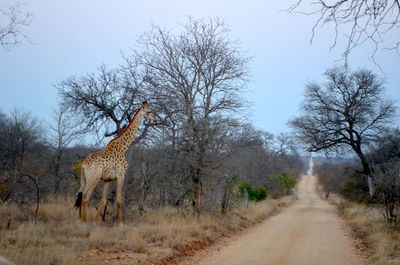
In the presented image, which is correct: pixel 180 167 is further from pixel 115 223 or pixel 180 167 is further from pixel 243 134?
pixel 243 134

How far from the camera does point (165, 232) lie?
11.8 meters

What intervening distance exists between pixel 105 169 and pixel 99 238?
339cm

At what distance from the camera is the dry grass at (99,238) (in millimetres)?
8112

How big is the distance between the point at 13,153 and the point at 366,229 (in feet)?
66.8

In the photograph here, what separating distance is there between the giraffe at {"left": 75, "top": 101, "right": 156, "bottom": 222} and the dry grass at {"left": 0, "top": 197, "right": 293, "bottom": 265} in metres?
0.94

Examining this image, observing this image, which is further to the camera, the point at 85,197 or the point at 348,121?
the point at 348,121

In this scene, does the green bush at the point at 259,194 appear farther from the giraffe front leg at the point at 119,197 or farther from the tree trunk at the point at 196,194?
the giraffe front leg at the point at 119,197

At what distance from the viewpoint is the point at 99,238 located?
10.1 m

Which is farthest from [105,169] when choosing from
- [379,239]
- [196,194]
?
[379,239]

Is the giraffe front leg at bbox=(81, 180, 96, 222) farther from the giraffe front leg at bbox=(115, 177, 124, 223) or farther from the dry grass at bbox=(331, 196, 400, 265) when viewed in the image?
the dry grass at bbox=(331, 196, 400, 265)

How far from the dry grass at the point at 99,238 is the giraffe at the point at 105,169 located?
3.08 feet

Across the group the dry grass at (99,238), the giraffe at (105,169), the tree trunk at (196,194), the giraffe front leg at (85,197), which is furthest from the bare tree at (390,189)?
the giraffe front leg at (85,197)

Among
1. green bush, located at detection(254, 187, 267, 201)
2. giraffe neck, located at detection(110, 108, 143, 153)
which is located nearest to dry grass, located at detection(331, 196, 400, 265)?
giraffe neck, located at detection(110, 108, 143, 153)

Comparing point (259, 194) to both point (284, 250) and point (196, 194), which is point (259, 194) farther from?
point (284, 250)
